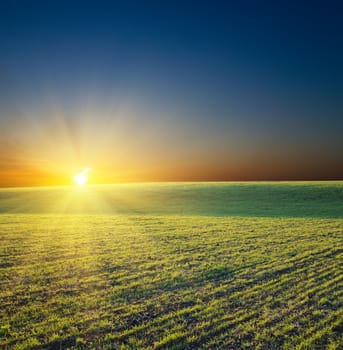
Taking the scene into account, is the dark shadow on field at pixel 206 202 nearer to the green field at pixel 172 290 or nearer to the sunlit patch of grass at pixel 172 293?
the green field at pixel 172 290

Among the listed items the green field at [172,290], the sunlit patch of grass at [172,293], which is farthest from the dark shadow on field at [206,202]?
the sunlit patch of grass at [172,293]

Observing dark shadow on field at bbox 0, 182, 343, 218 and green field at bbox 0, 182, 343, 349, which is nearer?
green field at bbox 0, 182, 343, 349

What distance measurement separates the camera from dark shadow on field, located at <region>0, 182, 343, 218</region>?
46.6 meters

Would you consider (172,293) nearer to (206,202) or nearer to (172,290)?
(172,290)

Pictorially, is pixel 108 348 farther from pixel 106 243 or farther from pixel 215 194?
pixel 215 194

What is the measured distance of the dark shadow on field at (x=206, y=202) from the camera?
46.6 m

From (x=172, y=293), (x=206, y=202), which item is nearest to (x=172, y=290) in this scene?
(x=172, y=293)

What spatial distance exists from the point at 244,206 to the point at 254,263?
37563 mm

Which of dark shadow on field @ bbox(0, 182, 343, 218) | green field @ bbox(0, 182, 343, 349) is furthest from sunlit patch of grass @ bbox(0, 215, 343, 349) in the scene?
dark shadow on field @ bbox(0, 182, 343, 218)

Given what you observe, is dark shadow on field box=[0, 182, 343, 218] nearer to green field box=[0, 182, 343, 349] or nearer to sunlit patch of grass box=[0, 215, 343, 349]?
green field box=[0, 182, 343, 349]

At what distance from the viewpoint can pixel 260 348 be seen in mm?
7504

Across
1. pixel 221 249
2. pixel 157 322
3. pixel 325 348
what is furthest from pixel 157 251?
pixel 325 348

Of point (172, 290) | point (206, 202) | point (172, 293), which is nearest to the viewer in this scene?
point (172, 293)

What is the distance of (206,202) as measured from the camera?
58.8 metres
